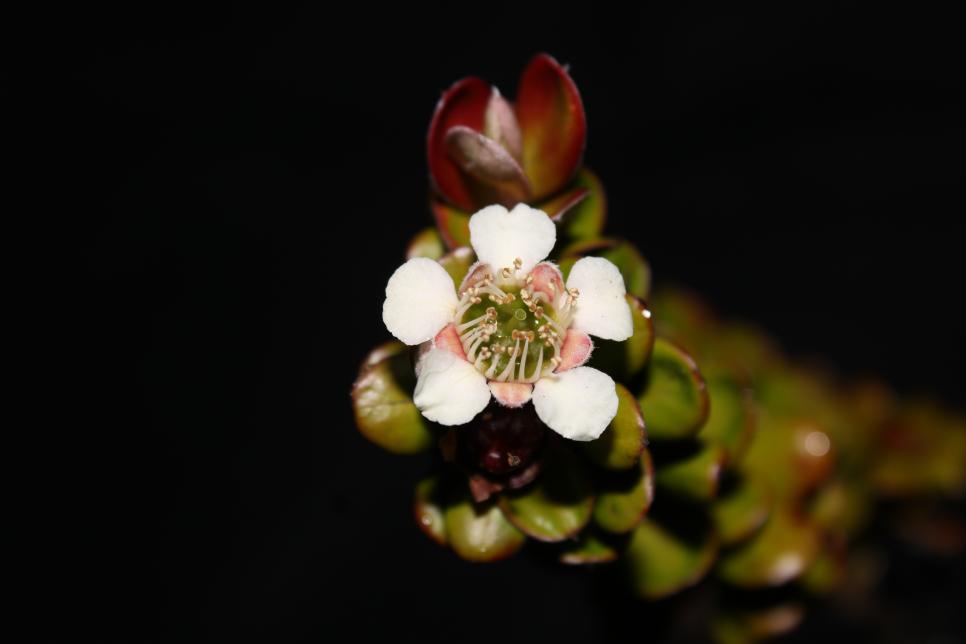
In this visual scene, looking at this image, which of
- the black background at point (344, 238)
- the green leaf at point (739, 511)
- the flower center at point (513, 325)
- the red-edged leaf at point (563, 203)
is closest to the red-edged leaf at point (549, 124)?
the red-edged leaf at point (563, 203)

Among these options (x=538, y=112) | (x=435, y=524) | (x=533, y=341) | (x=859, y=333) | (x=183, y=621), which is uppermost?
(x=538, y=112)

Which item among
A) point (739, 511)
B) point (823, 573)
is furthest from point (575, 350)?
point (823, 573)

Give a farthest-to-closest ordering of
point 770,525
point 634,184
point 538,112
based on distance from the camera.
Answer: point 634,184 < point 770,525 < point 538,112

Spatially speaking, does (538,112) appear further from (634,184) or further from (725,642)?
(634,184)

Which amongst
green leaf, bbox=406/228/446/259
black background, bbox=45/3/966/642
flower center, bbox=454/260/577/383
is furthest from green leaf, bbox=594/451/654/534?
black background, bbox=45/3/966/642

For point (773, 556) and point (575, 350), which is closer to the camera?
point (575, 350)

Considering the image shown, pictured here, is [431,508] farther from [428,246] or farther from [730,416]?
[730,416]

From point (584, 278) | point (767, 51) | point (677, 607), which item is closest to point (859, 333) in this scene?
point (767, 51)
